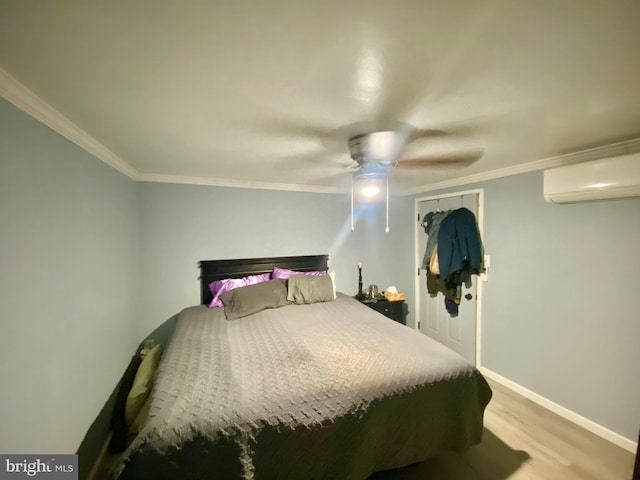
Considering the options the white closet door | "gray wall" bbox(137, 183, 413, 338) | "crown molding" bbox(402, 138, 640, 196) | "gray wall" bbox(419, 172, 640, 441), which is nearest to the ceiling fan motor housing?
"crown molding" bbox(402, 138, 640, 196)

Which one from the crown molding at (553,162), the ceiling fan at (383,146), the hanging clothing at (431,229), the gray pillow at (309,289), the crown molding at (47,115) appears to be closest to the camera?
the crown molding at (47,115)

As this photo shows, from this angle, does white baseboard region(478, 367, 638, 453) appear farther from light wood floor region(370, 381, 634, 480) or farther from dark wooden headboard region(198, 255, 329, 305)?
dark wooden headboard region(198, 255, 329, 305)

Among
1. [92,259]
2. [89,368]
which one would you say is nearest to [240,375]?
[89,368]

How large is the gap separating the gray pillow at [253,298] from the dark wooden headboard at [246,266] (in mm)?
338

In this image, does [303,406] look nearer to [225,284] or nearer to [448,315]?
[225,284]

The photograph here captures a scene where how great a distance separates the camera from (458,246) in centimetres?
297

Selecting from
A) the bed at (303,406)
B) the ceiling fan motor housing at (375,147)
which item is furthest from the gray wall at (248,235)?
the ceiling fan motor housing at (375,147)

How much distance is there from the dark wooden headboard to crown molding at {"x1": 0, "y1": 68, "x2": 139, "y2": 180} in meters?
1.44

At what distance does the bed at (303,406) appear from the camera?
3.73 feet

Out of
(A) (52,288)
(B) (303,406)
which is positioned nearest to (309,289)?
(B) (303,406)

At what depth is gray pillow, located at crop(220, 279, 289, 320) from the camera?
8.45 feet

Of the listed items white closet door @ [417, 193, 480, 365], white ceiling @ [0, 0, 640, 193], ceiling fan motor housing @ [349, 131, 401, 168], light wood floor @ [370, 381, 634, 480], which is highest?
white ceiling @ [0, 0, 640, 193]

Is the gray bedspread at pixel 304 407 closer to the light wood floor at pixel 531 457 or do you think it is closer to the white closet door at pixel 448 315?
the light wood floor at pixel 531 457

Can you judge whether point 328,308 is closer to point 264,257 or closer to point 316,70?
point 264,257
